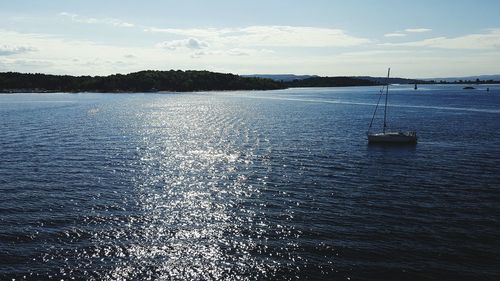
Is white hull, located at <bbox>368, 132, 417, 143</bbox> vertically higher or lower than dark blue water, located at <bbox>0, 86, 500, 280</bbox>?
higher

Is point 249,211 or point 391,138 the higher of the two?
point 391,138

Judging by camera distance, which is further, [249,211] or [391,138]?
[391,138]

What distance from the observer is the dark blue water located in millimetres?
31719

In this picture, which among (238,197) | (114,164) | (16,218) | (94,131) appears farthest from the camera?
(94,131)

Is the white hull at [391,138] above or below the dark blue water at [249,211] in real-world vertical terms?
above

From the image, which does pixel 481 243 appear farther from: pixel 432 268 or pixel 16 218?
pixel 16 218

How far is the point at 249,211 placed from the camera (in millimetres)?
43656

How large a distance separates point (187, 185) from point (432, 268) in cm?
3230

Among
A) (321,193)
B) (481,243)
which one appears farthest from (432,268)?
(321,193)

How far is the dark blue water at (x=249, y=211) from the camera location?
3172 centimetres

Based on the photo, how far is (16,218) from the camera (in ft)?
134

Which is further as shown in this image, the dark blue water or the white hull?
the white hull

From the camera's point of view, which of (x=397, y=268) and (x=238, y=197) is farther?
(x=238, y=197)

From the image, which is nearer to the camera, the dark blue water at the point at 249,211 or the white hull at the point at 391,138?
the dark blue water at the point at 249,211
